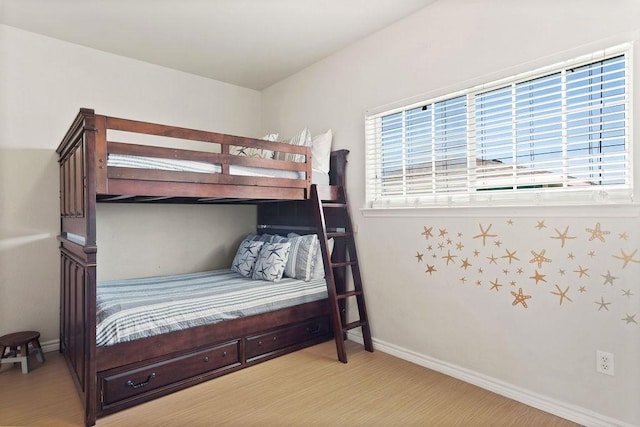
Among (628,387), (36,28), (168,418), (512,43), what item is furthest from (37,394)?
(512,43)

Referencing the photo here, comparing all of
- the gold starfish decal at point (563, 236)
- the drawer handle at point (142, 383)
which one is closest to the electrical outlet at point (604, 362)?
the gold starfish decal at point (563, 236)

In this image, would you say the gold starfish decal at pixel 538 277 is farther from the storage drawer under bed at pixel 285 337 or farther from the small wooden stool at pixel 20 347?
the small wooden stool at pixel 20 347

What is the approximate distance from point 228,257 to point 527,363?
2.87 meters

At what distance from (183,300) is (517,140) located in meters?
2.34

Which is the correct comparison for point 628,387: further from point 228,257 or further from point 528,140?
point 228,257

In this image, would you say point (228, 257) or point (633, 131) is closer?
point (633, 131)

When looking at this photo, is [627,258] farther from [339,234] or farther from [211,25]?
[211,25]

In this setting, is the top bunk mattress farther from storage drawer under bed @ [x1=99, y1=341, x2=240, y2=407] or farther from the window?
storage drawer under bed @ [x1=99, y1=341, x2=240, y2=407]

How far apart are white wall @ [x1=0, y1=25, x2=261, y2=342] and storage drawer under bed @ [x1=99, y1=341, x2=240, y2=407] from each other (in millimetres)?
1345

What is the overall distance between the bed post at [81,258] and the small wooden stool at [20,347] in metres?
0.18

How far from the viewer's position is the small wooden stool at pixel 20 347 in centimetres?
262

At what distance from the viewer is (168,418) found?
2.05m

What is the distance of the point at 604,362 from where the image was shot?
75.1 inches

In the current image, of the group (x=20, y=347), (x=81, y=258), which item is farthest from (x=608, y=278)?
(x=20, y=347)
